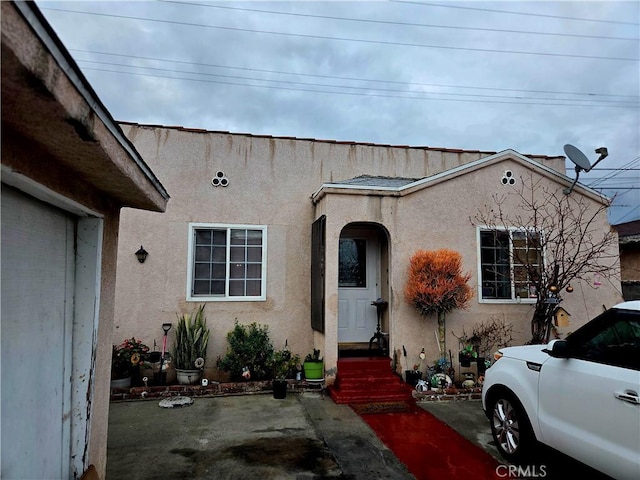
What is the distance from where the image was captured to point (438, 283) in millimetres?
7184

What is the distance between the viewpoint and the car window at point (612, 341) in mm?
Answer: 3230

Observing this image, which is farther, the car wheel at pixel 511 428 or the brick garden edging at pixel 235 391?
the brick garden edging at pixel 235 391

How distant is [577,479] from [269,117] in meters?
15.4

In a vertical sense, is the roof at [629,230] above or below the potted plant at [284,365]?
above

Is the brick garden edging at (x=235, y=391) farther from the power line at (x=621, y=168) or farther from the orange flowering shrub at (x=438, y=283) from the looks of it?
the power line at (x=621, y=168)

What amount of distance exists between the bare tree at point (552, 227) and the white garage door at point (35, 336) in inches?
294

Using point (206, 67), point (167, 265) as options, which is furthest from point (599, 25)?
point (167, 265)

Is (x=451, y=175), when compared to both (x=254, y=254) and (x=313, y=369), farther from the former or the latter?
(x=313, y=369)

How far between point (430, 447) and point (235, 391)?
3800 mm

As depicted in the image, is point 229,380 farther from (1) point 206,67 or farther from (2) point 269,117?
(2) point 269,117

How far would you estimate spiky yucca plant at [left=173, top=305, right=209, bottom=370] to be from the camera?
24.4 feet

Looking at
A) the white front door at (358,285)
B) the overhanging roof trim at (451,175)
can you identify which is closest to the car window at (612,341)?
the overhanging roof trim at (451,175)

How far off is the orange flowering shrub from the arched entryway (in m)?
1.10

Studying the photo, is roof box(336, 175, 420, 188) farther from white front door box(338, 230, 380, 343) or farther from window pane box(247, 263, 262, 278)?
window pane box(247, 263, 262, 278)
